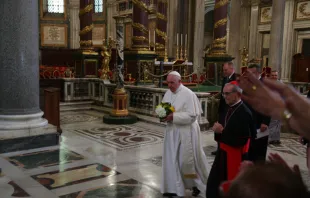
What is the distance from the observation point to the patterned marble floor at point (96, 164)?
4.48 meters

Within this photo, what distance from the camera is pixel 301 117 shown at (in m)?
1.18

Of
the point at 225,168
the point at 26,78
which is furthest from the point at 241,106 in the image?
the point at 26,78

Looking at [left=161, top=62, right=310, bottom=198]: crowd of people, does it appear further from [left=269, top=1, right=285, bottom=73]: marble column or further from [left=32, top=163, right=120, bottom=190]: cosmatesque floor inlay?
[left=269, top=1, right=285, bottom=73]: marble column

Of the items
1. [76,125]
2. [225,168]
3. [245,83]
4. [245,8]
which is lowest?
[76,125]

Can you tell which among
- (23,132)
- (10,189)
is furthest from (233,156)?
(23,132)

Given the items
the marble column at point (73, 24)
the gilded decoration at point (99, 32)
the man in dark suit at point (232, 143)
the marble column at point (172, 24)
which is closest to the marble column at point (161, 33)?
the marble column at point (172, 24)

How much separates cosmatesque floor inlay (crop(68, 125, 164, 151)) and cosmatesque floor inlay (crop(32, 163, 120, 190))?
4.59ft

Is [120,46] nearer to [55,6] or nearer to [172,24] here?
[172,24]

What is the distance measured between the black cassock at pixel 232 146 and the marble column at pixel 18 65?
416 cm

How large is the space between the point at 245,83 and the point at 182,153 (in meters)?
3.14

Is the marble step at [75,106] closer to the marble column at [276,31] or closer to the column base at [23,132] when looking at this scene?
the column base at [23,132]

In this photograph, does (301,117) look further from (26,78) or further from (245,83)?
(26,78)

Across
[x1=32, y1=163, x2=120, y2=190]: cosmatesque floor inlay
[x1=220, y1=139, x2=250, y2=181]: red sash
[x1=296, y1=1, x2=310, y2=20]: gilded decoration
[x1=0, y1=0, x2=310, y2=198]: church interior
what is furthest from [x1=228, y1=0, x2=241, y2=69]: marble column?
[x1=220, y1=139, x2=250, y2=181]: red sash

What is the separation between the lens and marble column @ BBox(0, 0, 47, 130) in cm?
611
